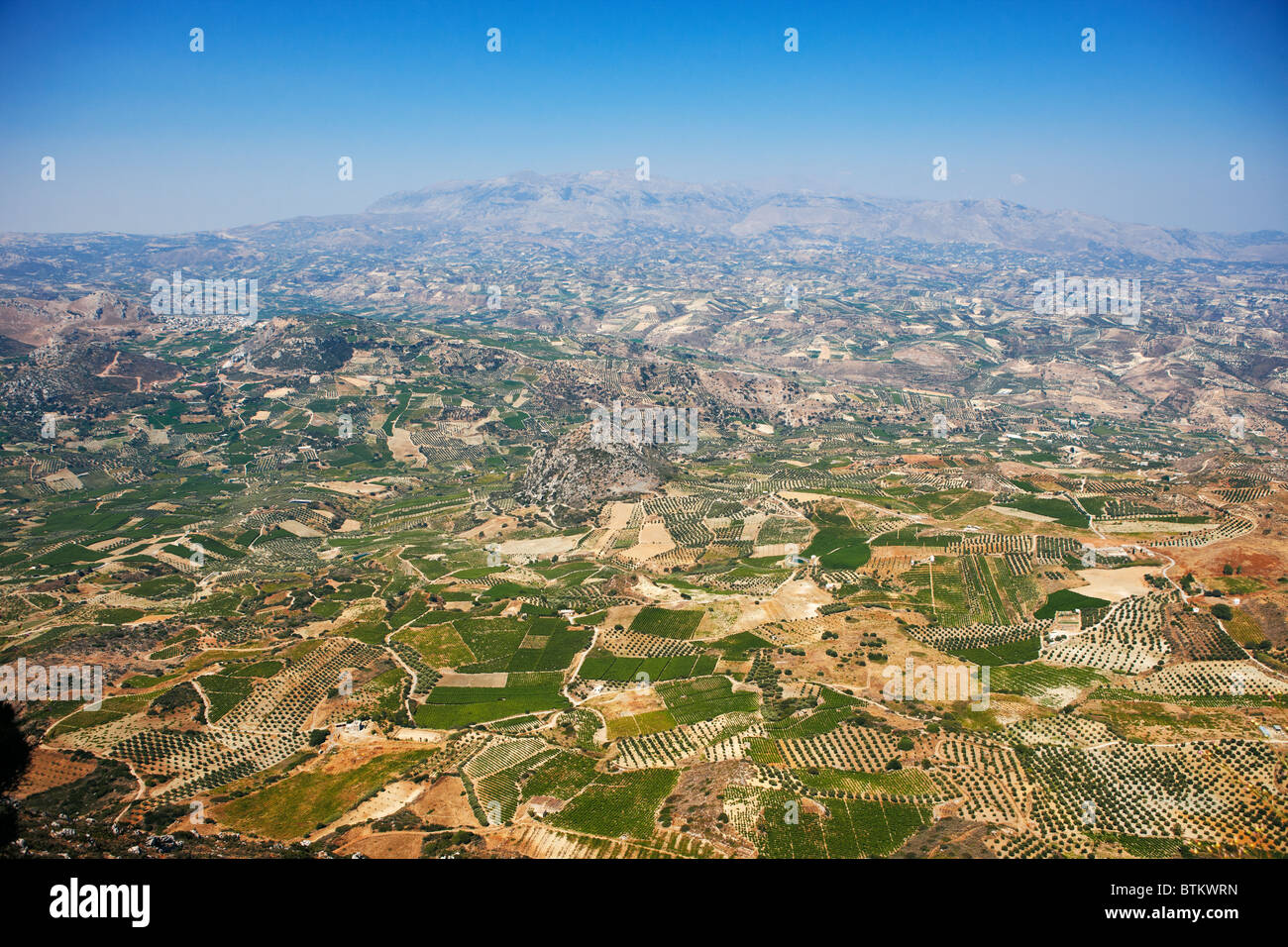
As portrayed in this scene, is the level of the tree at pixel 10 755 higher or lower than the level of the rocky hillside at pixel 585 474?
lower

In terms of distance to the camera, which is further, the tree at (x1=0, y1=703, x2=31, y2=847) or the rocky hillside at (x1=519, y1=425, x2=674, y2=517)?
the rocky hillside at (x1=519, y1=425, x2=674, y2=517)

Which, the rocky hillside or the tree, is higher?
the rocky hillside

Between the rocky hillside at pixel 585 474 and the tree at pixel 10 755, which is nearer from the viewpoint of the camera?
the tree at pixel 10 755

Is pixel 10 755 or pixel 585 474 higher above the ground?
pixel 585 474

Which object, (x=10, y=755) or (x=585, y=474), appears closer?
(x=10, y=755)

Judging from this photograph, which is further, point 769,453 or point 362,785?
point 769,453

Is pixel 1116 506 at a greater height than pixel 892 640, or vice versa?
pixel 1116 506
